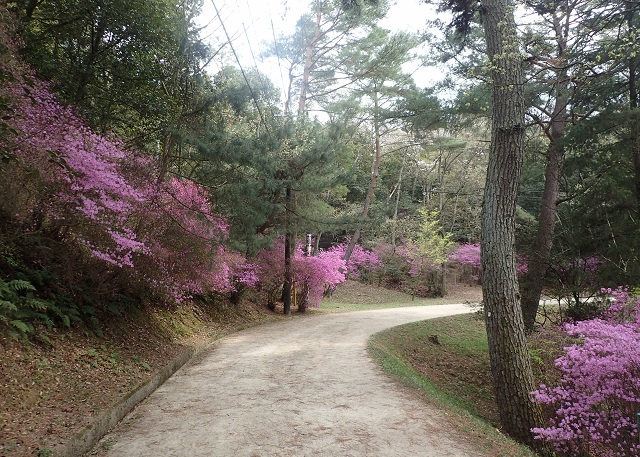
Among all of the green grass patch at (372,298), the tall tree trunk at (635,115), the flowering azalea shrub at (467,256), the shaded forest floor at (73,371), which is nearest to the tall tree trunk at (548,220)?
the tall tree trunk at (635,115)

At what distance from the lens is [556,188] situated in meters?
10.3

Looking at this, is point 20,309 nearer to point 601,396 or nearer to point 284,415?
point 284,415

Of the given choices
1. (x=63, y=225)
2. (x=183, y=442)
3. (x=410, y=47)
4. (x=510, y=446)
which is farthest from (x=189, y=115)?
(x=410, y=47)

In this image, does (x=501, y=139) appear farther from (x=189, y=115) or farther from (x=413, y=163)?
(x=413, y=163)

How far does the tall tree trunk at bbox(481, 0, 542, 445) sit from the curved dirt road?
1.47 m

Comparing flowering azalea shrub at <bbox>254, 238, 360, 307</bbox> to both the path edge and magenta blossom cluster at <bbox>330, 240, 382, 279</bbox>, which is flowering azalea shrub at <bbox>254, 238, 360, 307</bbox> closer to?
the path edge

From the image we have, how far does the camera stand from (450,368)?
30.6ft

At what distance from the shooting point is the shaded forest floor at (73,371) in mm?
3395

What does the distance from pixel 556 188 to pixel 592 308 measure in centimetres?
334

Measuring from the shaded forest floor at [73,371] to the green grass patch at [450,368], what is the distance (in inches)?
149

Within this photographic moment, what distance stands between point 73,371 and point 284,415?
2.63 metres

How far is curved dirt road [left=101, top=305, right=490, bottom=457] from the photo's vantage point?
350 centimetres

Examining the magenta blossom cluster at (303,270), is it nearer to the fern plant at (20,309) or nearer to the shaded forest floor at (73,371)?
the shaded forest floor at (73,371)

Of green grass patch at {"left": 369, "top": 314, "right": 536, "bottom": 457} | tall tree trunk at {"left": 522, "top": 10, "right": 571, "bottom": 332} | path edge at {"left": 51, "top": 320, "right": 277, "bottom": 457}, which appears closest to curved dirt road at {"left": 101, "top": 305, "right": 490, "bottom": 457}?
path edge at {"left": 51, "top": 320, "right": 277, "bottom": 457}
